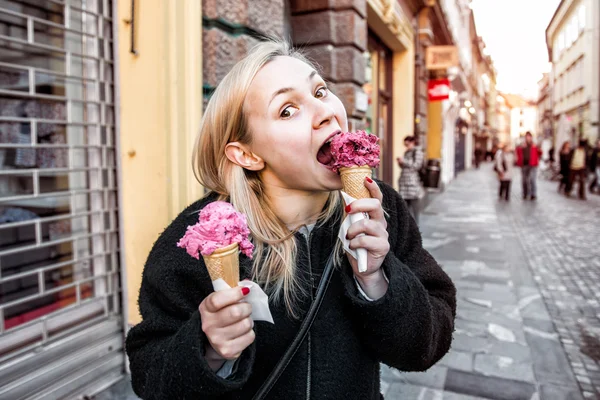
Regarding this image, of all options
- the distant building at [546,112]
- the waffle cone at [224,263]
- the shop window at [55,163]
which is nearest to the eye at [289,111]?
the waffle cone at [224,263]

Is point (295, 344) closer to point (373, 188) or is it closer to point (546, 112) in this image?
point (373, 188)

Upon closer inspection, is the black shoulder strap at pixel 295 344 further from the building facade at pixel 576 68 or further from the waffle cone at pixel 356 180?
the building facade at pixel 576 68

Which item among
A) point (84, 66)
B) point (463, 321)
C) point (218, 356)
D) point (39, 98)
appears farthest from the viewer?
point (463, 321)

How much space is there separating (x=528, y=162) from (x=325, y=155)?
45.2ft

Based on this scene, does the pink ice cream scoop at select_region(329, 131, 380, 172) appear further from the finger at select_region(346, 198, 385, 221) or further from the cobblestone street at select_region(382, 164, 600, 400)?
the cobblestone street at select_region(382, 164, 600, 400)

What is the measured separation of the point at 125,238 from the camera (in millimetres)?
3158

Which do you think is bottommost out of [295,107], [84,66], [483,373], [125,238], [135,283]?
[483,373]

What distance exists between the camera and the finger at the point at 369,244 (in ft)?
3.62

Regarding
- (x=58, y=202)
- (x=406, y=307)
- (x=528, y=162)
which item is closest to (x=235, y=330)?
(x=406, y=307)

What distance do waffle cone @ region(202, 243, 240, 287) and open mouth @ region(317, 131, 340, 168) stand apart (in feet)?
1.38

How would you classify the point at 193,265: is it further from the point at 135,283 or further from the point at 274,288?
the point at 135,283

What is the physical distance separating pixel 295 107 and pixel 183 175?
6.39 ft

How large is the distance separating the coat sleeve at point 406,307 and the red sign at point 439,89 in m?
13.4

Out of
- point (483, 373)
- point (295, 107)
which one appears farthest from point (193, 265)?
point (483, 373)
